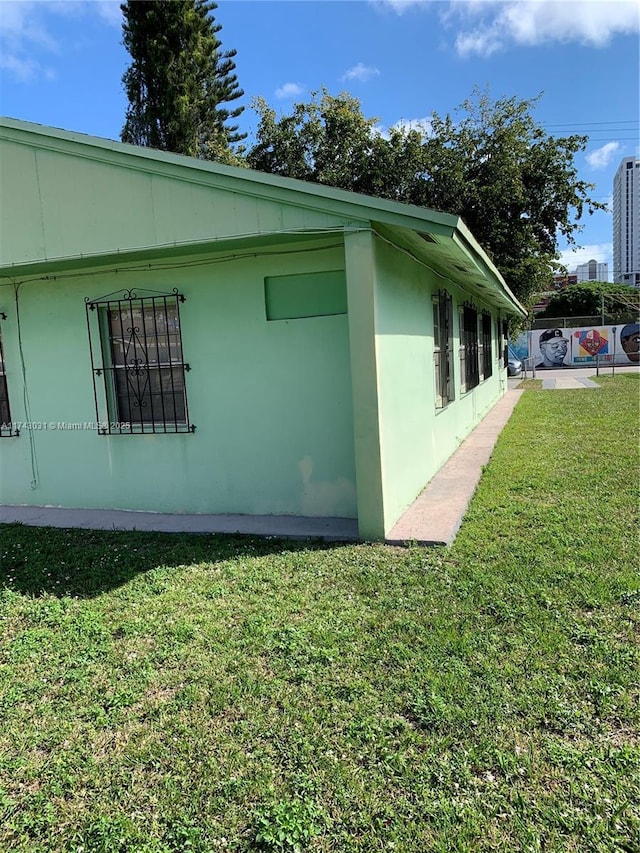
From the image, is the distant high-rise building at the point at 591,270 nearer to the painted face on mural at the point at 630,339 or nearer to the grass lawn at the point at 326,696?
the painted face on mural at the point at 630,339

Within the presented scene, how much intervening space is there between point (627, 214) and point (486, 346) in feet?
115

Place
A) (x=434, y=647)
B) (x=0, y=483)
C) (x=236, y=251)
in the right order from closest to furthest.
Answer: (x=434, y=647) → (x=236, y=251) → (x=0, y=483)

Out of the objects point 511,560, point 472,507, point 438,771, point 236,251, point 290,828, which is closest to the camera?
point 290,828

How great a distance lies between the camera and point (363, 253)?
4.17 meters

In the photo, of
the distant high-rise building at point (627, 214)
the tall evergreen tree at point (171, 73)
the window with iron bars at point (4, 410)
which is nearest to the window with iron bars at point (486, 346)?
the window with iron bars at point (4, 410)

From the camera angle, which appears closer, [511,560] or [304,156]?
[511,560]

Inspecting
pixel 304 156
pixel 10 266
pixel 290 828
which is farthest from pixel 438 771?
pixel 304 156

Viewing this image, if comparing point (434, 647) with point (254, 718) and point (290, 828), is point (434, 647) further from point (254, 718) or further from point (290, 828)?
point (290, 828)

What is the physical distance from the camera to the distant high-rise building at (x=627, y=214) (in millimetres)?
37344

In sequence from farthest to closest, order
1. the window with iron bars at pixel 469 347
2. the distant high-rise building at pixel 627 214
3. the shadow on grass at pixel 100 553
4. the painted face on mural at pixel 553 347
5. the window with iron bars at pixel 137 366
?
the distant high-rise building at pixel 627 214 < the painted face on mural at pixel 553 347 < the window with iron bars at pixel 469 347 < the window with iron bars at pixel 137 366 < the shadow on grass at pixel 100 553

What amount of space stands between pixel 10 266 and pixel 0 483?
99.3 inches

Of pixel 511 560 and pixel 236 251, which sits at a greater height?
pixel 236 251

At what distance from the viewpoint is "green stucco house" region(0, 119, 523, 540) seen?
14.2ft

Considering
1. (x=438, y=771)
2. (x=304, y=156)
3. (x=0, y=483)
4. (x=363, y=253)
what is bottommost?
(x=438, y=771)
